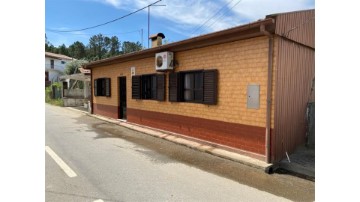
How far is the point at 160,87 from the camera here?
966cm

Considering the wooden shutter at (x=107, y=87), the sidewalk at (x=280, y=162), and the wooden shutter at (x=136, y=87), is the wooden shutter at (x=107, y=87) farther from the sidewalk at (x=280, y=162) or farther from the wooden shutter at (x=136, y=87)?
the sidewalk at (x=280, y=162)

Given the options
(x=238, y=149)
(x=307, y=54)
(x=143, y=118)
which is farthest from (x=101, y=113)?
(x=307, y=54)

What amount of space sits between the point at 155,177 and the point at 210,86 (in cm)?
328

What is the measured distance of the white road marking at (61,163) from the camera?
523 centimetres

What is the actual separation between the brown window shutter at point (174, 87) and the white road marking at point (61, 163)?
13.0 feet

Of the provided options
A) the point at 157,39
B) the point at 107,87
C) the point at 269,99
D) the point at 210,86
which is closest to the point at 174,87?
the point at 210,86

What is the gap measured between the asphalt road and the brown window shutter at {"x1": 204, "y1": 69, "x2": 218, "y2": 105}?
151 cm

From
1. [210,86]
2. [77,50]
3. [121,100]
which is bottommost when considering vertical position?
[121,100]

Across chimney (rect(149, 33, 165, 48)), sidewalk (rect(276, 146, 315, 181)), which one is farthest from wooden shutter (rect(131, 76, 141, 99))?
sidewalk (rect(276, 146, 315, 181))

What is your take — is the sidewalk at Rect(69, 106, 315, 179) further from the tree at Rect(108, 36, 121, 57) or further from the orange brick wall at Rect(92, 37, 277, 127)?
the tree at Rect(108, 36, 121, 57)

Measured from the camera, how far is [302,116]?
7.27 m

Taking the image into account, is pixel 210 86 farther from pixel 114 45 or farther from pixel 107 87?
pixel 114 45

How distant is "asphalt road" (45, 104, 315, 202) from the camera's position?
4277mm
